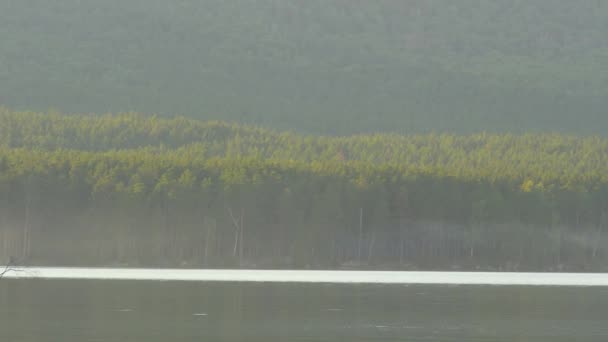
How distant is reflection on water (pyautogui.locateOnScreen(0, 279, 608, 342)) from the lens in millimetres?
42188

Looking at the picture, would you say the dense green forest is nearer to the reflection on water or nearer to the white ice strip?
the white ice strip

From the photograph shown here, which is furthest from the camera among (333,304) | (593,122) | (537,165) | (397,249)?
(593,122)

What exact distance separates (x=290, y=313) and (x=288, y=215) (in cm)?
5228

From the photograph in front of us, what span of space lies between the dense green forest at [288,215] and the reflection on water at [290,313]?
32.9m

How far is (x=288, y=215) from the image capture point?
333 ft

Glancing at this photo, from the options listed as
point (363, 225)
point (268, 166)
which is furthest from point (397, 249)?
point (268, 166)

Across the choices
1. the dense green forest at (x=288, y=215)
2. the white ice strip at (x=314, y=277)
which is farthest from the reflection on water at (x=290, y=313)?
the dense green forest at (x=288, y=215)

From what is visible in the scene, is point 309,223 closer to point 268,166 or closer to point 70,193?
point 268,166

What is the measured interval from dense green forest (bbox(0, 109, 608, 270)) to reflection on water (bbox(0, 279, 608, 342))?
32.9 m

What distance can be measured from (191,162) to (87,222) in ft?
46.3

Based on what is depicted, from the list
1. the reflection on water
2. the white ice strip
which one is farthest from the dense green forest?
the reflection on water

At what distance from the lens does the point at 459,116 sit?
19175cm

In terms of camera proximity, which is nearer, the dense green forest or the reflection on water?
the reflection on water

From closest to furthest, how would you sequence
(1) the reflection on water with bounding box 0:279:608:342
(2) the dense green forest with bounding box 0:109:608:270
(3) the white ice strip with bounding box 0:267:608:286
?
(1) the reflection on water with bounding box 0:279:608:342 → (3) the white ice strip with bounding box 0:267:608:286 → (2) the dense green forest with bounding box 0:109:608:270
